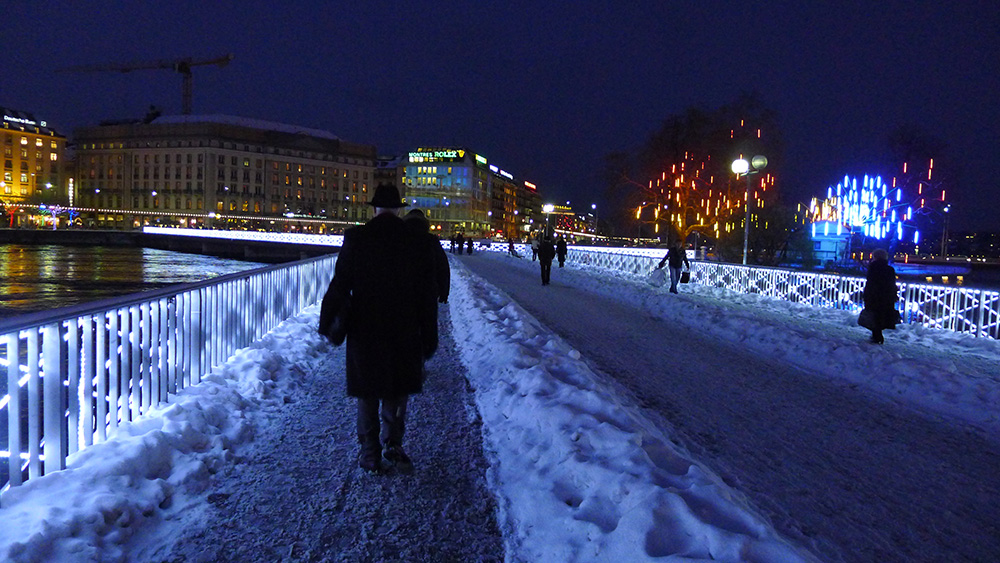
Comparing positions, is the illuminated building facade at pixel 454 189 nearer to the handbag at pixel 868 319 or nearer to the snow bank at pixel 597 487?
the handbag at pixel 868 319

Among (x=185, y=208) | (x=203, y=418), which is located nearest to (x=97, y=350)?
(x=203, y=418)

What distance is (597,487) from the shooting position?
3842mm

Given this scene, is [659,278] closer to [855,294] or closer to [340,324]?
[855,294]

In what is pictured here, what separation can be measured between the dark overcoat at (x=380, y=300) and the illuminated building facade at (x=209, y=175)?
12159cm

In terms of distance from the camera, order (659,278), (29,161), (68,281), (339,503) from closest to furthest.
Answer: (339,503), (659,278), (68,281), (29,161)

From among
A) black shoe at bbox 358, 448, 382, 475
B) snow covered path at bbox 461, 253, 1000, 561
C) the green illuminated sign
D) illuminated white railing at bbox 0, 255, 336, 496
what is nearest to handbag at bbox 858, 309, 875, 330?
snow covered path at bbox 461, 253, 1000, 561

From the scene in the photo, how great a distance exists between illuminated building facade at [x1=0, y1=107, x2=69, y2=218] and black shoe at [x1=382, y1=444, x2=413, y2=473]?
126512mm

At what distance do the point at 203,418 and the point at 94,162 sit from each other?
146491 mm

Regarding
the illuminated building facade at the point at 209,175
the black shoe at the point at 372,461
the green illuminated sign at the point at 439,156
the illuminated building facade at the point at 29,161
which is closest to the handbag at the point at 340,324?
the black shoe at the point at 372,461

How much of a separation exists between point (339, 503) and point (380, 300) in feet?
4.12

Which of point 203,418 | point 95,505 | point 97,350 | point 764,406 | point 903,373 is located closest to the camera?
point 95,505

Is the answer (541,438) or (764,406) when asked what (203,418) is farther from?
(764,406)

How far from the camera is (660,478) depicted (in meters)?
3.77

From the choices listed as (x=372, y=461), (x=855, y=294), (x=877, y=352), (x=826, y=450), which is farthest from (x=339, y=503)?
(x=855, y=294)
